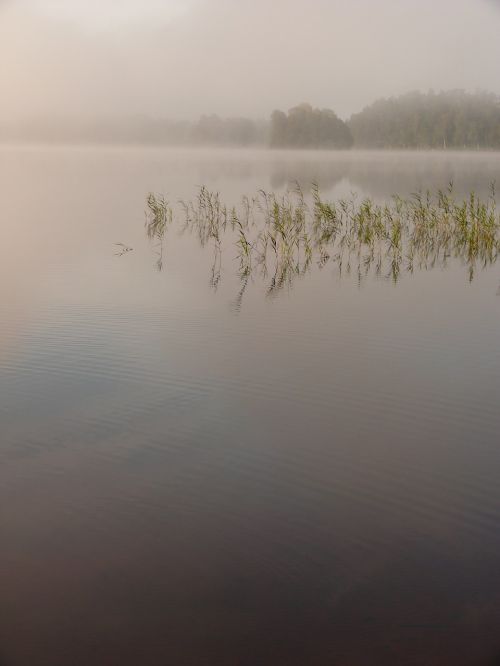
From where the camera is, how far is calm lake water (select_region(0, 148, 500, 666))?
246cm

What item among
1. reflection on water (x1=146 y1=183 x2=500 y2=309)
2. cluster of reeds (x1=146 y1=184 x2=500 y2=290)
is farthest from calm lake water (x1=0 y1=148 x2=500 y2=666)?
cluster of reeds (x1=146 y1=184 x2=500 y2=290)

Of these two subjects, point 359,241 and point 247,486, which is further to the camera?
point 359,241

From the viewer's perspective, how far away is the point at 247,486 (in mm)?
3381

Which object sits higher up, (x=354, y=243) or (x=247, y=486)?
(x=354, y=243)

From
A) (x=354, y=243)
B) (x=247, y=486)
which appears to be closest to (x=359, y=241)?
(x=354, y=243)

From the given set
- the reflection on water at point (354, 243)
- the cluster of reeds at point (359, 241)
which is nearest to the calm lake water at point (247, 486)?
the reflection on water at point (354, 243)

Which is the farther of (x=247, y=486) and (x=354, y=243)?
(x=354, y=243)

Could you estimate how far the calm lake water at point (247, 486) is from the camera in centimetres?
246

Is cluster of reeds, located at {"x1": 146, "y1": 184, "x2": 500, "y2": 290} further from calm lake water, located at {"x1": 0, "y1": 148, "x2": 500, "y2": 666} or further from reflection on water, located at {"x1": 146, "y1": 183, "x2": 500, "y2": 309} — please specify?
calm lake water, located at {"x1": 0, "y1": 148, "x2": 500, "y2": 666}

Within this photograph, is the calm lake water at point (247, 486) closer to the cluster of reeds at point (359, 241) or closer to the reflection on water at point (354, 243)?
the reflection on water at point (354, 243)

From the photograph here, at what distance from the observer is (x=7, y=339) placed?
5859 mm

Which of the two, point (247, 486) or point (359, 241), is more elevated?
point (359, 241)

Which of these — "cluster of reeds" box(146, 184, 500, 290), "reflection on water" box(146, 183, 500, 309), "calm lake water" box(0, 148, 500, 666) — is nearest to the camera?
Result: "calm lake water" box(0, 148, 500, 666)

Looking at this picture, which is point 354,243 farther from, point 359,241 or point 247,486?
point 247,486
